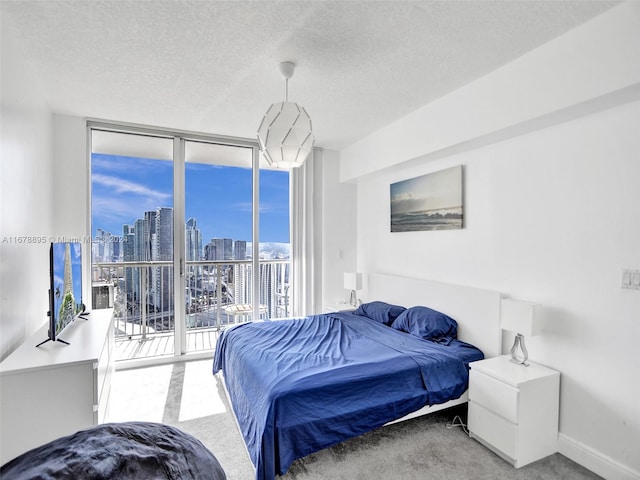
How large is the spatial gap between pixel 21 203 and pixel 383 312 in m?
3.25

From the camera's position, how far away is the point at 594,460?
214cm

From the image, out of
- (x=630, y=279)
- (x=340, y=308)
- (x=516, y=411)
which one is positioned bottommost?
(x=516, y=411)

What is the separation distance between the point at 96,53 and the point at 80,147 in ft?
5.32

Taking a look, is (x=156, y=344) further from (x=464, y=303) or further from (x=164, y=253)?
(x=464, y=303)

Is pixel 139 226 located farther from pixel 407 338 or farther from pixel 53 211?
pixel 407 338

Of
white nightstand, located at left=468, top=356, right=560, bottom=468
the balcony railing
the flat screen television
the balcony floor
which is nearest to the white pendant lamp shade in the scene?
the flat screen television

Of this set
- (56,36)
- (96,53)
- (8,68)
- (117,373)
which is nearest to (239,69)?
(96,53)

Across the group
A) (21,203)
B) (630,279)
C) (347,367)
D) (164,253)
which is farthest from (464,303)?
(21,203)

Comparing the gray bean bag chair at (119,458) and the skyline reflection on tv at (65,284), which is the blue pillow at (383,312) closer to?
the skyline reflection on tv at (65,284)

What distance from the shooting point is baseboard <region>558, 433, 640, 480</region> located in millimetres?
2006

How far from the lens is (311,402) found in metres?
2.07

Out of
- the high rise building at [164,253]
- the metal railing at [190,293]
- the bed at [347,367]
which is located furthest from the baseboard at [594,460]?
the high rise building at [164,253]

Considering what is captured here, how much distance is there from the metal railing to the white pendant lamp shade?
245 cm

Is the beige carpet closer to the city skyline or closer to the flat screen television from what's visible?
the flat screen television
